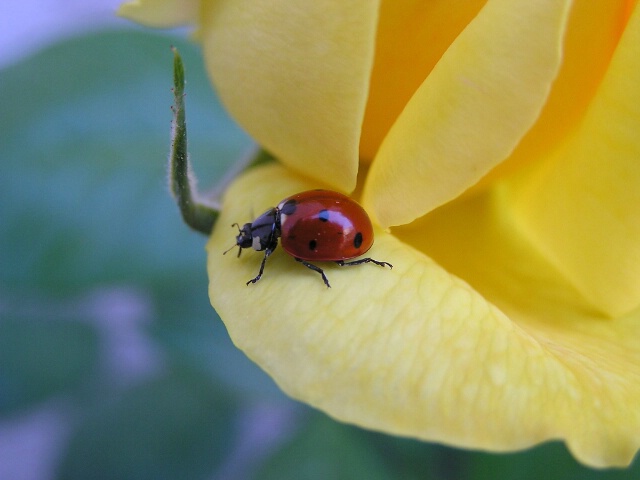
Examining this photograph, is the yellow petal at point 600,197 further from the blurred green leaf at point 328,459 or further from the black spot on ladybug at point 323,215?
the blurred green leaf at point 328,459

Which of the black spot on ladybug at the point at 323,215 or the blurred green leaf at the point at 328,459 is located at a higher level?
the black spot on ladybug at the point at 323,215

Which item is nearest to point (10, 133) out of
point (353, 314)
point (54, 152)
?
point (54, 152)

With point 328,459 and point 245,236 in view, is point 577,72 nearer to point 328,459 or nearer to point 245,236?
point 245,236

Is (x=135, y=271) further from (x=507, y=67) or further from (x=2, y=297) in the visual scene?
(x=507, y=67)

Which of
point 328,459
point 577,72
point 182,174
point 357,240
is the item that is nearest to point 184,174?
point 182,174

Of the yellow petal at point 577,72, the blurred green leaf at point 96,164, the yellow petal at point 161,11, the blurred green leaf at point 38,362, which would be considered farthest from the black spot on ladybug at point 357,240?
the blurred green leaf at point 38,362
